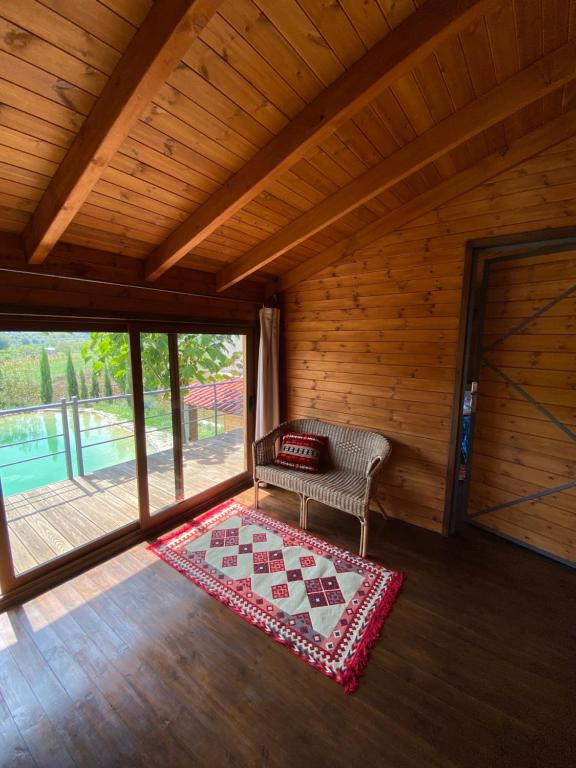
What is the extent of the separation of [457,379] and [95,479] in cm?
369

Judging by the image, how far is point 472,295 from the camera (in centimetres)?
254

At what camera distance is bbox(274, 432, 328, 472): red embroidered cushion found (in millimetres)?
3043

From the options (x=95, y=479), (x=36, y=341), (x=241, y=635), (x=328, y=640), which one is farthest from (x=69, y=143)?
(x=95, y=479)

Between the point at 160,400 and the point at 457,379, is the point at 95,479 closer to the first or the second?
the point at 160,400

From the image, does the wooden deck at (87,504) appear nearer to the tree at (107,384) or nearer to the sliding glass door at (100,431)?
the sliding glass door at (100,431)

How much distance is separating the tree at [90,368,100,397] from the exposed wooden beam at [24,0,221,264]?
4.30 feet

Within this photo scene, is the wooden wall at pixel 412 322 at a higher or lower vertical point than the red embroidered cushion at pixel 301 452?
higher

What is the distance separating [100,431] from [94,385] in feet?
2.63

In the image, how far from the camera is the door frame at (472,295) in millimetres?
2242

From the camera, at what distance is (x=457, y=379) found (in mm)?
2598

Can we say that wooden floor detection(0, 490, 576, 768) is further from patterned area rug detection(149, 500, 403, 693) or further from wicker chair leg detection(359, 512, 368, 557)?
wicker chair leg detection(359, 512, 368, 557)

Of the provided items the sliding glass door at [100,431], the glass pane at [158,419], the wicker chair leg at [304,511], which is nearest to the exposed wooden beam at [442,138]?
the glass pane at [158,419]

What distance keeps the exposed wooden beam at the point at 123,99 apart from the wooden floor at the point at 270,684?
7.27 ft

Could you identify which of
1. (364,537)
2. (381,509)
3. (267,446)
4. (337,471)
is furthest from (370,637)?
(267,446)
